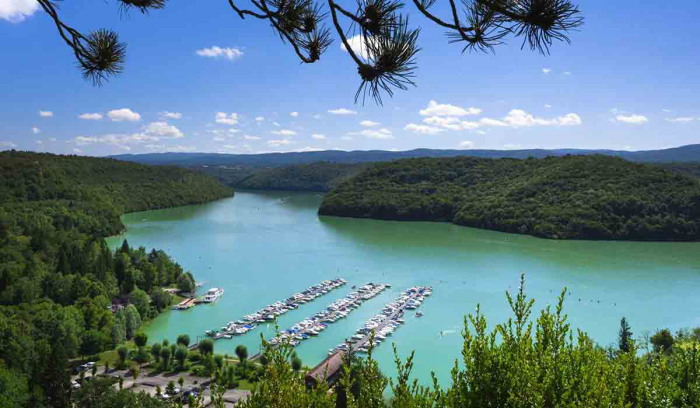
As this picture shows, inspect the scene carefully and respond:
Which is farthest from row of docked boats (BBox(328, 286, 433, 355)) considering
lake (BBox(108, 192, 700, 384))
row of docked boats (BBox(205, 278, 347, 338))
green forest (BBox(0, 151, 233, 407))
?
green forest (BBox(0, 151, 233, 407))

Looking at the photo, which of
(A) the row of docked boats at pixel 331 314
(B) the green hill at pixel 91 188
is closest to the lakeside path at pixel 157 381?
(A) the row of docked boats at pixel 331 314

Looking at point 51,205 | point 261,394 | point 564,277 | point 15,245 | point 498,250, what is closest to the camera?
point 261,394

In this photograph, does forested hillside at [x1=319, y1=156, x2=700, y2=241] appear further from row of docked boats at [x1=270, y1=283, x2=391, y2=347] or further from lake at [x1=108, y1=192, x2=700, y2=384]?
row of docked boats at [x1=270, y1=283, x2=391, y2=347]

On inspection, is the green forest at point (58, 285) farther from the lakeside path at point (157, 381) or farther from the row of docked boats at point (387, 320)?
the row of docked boats at point (387, 320)

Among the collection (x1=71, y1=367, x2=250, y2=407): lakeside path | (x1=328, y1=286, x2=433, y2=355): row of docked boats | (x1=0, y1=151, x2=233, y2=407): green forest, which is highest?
(x1=0, y1=151, x2=233, y2=407): green forest

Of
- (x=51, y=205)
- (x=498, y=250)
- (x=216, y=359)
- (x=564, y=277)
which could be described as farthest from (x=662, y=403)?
(x=51, y=205)

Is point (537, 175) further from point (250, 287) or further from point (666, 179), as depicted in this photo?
point (250, 287)
